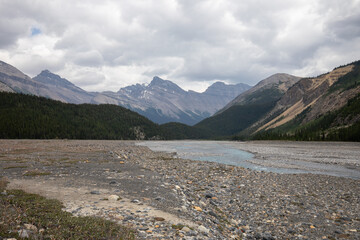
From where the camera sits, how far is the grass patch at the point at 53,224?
689 cm

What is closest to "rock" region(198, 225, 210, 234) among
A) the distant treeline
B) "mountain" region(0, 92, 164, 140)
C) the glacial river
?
the glacial river

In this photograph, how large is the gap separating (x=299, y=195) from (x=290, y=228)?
6770 mm

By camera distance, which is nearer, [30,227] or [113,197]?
[30,227]

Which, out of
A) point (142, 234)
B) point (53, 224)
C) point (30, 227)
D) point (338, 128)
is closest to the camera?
point (30, 227)

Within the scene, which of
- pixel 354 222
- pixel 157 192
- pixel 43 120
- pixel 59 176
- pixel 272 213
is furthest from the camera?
pixel 43 120

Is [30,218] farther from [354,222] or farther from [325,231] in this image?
[354,222]

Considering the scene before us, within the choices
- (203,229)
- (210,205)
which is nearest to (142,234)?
(203,229)

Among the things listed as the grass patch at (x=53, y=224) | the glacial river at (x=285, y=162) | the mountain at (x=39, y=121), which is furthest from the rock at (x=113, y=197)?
the mountain at (x=39, y=121)

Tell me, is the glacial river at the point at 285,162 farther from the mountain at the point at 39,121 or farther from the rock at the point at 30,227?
the mountain at the point at 39,121

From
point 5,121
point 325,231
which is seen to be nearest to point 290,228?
point 325,231

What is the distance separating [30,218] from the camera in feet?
26.0

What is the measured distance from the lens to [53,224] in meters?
7.84

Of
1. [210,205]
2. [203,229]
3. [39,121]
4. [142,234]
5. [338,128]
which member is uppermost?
[39,121]

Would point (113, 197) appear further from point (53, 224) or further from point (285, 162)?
point (285, 162)
